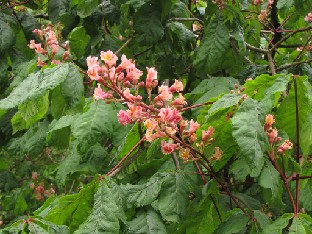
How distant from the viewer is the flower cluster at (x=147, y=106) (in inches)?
60.0

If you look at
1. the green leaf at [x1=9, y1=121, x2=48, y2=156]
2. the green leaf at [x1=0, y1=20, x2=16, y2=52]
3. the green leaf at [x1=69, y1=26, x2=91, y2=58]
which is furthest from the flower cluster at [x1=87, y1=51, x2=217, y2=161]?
the green leaf at [x1=0, y1=20, x2=16, y2=52]

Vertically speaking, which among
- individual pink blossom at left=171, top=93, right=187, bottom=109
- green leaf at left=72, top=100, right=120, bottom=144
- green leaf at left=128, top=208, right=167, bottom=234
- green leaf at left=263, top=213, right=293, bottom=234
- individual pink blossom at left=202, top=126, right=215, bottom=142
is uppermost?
individual pink blossom at left=171, top=93, right=187, bottom=109

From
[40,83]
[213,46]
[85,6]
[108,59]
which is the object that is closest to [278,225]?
[108,59]

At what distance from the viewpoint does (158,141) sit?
1.75 metres

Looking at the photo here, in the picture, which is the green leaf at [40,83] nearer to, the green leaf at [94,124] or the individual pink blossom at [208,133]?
the green leaf at [94,124]

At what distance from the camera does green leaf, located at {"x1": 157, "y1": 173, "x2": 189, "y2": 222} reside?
1.60m

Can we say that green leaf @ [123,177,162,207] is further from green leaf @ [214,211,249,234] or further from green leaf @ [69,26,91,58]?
green leaf @ [69,26,91,58]

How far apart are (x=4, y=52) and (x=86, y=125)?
1380 millimetres

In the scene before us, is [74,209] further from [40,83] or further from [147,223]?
[40,83]

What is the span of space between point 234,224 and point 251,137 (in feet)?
1.45

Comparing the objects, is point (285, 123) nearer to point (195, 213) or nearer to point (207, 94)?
point (195, 213)

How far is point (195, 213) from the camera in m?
1.76

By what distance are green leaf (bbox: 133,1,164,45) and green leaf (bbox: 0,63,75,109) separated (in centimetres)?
95

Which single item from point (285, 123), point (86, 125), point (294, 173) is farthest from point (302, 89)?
point (86, 125)
